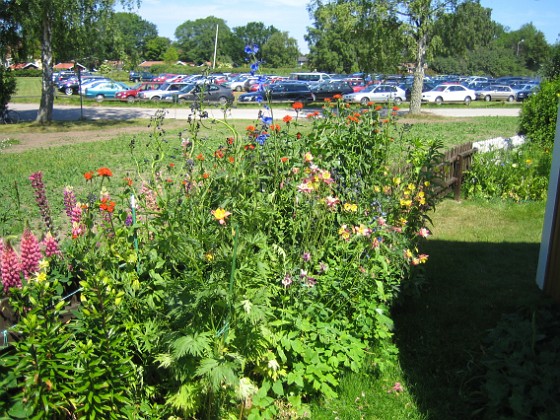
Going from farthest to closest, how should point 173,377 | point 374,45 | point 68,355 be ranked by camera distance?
point 374,45 < point 173,377 < point 68,355

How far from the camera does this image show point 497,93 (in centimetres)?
3797

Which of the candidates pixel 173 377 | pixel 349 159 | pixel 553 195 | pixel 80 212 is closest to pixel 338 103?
pixel 349 159

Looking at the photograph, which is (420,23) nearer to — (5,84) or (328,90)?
(328,90)

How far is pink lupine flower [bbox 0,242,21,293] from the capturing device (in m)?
2.69

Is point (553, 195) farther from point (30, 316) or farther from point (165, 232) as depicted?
point (30, 316)

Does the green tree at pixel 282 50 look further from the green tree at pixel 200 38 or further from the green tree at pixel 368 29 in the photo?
the green tree at pixel 368 29

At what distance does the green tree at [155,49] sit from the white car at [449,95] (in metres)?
82.7

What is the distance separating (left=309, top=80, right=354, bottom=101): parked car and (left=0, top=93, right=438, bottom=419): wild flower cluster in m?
29.4

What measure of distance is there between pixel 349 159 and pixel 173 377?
85.5 inches

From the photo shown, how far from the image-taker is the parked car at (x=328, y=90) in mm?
32969

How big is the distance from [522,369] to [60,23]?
771 inches

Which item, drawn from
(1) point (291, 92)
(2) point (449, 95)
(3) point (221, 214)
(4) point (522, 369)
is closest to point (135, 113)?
(1) point (291, 92)

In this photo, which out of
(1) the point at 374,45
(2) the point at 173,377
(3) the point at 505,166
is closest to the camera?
(2) the point at 173,377

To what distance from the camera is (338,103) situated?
470 centimetres
